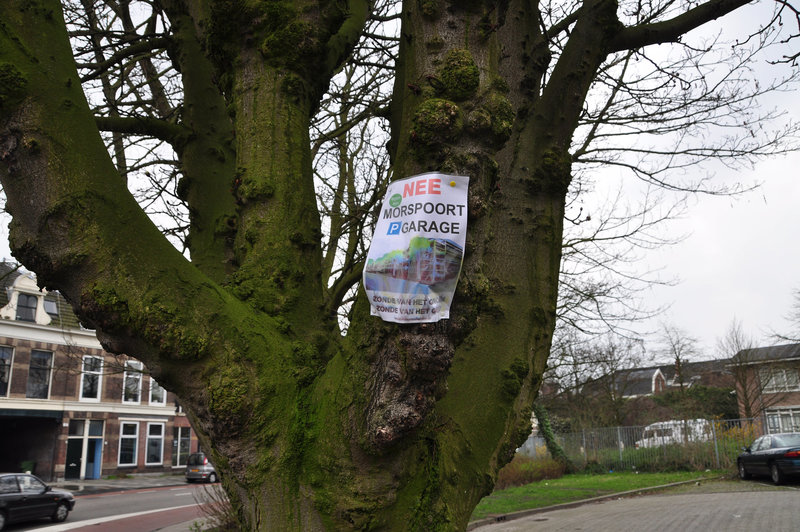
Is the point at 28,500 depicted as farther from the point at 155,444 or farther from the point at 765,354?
the point at 765,354

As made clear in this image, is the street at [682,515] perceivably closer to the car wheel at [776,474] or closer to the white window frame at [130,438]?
the car wheel at [776,474]

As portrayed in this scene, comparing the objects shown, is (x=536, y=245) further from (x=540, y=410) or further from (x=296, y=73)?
(x=540, y=410)

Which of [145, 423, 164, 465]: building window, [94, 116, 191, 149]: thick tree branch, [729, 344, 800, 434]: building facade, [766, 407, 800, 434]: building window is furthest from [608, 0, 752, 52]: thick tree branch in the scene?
[145, 423, 164, 465]: building window

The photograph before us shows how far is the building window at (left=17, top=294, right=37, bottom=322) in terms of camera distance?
2452cm

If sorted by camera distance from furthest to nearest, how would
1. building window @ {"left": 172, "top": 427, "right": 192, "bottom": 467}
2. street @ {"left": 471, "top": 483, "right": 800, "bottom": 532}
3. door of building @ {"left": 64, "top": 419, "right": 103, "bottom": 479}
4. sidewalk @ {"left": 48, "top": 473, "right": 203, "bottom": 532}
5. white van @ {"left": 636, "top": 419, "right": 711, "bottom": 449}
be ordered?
building window @ {"left": 172, "top": 427, "right": 192, "bottom": 467} < door of building @ {"left": 64, "top": 419, "right": 103, "bottom": 479} < sidewalk @ {"left": 48, "top": 473, "right": 203, "bottom": 532} < white van @ {"left": 636, "top": 419, "right": 711, "bottom": 449} < street @ {"left": 471, "top": 483, "right": 800, "bottom": 532}

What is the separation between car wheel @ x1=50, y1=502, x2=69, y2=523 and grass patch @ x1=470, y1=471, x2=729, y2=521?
1013 cm

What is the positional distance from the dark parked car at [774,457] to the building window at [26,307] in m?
27.7

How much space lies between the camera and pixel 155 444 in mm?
30531

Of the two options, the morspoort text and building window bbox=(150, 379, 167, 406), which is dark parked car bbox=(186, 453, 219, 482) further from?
the morspoort text

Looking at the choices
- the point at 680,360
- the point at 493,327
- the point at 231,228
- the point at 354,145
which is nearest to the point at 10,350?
the point at 354,145

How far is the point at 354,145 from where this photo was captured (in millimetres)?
11273

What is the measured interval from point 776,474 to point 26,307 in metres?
28.5

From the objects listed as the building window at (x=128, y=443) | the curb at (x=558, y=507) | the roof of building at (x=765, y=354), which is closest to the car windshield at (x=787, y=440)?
the curb at (x=558, y=507)

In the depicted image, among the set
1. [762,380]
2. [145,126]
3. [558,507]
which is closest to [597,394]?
[762,380]
